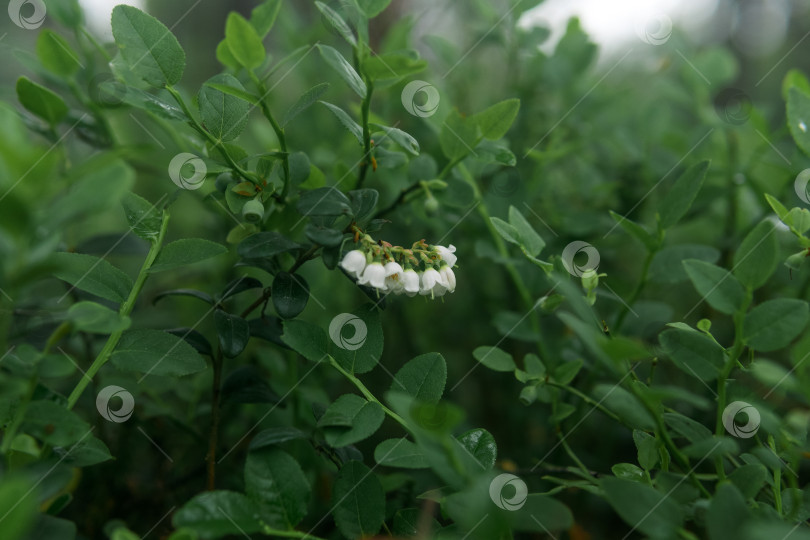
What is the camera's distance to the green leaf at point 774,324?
1.77ft

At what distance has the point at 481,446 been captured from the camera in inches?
24.4

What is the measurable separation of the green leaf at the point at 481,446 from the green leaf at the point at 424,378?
0.20 feet

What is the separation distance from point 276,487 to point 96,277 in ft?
0.95

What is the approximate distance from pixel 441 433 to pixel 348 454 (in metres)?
0.25

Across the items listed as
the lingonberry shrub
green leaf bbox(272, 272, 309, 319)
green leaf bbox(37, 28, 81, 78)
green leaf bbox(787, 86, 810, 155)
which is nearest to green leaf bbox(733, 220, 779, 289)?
the lingonberry shrub

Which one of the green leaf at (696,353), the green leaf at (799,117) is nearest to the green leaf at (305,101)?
the green leaf at (696,353)

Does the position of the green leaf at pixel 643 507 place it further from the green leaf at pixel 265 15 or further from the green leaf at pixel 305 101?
the green leaf at pixel 265 15

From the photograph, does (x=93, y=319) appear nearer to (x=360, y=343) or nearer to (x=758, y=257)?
(x=360, y=343)

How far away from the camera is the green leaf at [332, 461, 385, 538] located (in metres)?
0.59

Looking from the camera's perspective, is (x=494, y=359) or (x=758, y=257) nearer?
(x=758, y=257)

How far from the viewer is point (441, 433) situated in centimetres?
46

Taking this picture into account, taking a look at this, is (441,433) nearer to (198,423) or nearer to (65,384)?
(198,423)

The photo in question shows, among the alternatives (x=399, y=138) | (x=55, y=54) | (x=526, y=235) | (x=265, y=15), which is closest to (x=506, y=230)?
(x=526, y=235)

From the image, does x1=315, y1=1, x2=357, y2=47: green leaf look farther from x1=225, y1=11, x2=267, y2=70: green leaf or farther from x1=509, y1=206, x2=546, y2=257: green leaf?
x1=509, y1=206, x2=546, y2=257: green leaf
